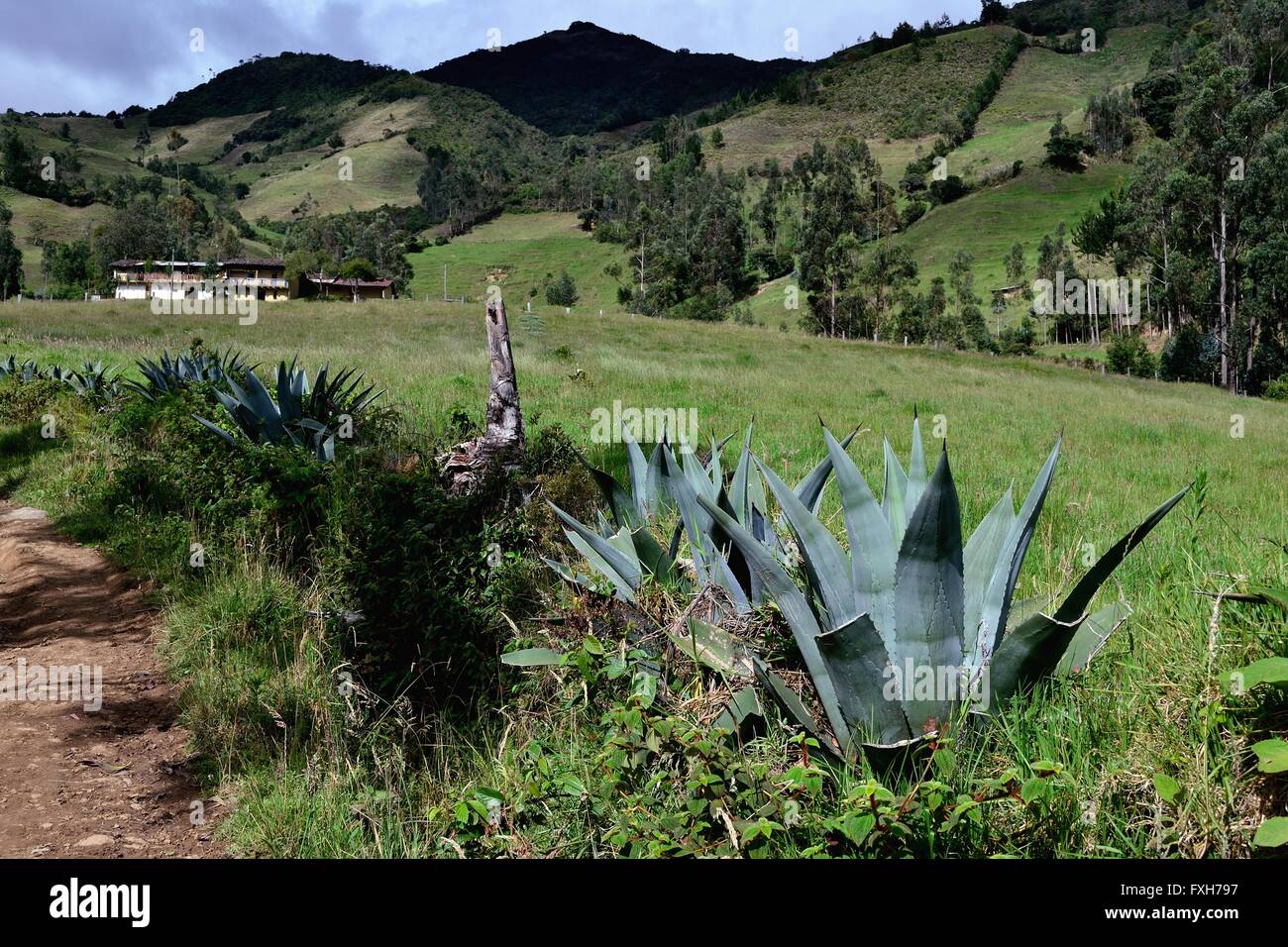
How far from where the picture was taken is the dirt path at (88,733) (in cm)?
296

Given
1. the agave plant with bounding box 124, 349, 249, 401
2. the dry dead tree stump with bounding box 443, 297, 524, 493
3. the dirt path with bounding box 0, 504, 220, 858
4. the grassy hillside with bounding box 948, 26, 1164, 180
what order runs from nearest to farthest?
1. the dirt path with bounding box 0, 504, 220, 858
2. the dry dead tree stump with bounding box 443, 297, 524, 493
3. the agave plant with bounding box 124, 349, 249, 401
4. the grassy hillside with bounding box 948, 26, 1164, 180

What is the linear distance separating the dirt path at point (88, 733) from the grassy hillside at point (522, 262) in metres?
88.9

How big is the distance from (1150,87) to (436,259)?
98224 millimetres

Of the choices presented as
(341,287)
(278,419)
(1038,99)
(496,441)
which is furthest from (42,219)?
(1038,99)

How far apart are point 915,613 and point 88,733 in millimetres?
3595

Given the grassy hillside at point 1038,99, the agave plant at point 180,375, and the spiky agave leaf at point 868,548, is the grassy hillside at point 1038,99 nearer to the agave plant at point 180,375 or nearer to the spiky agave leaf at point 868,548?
the agave plant at point 180,375

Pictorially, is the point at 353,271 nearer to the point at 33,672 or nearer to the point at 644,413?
the point at 644,413

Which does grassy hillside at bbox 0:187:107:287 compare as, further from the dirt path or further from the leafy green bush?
the leafy green bush

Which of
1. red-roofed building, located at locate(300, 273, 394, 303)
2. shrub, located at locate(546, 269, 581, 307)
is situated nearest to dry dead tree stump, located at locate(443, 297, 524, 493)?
red-roofed building, located at locate(300, 273, 394, 303)

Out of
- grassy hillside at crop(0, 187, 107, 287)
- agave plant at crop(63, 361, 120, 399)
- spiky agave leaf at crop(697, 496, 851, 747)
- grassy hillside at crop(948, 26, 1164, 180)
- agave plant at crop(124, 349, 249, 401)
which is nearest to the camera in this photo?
spiky agave leaf at crop(697, 496, 851, 747)

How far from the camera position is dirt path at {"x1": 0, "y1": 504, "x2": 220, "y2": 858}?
2.96m

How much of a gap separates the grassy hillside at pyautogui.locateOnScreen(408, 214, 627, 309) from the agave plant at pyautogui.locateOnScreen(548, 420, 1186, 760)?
9127cm

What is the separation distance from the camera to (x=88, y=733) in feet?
12.1

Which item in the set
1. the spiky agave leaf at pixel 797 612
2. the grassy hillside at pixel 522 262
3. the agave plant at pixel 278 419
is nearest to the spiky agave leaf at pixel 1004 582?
the spiky agave leaf at pixel 797 612
